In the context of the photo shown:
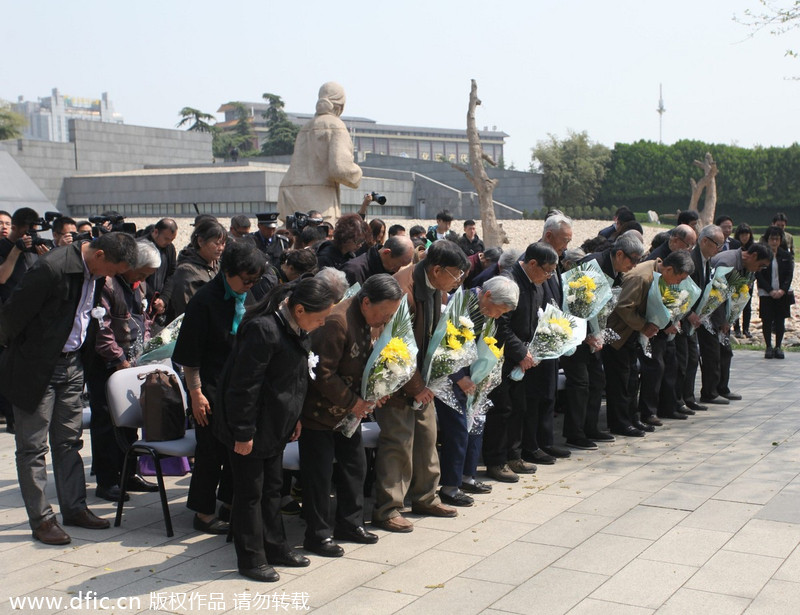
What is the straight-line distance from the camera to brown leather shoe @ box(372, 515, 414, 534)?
5527 millimetres

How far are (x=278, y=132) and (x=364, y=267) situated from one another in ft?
198

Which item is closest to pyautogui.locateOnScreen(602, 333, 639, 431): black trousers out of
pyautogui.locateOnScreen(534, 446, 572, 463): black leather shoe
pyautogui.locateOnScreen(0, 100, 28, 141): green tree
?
pyautogui.locateOnScreen(534, 446, 572, 463): black leather shoe

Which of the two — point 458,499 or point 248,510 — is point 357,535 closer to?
point 248,510

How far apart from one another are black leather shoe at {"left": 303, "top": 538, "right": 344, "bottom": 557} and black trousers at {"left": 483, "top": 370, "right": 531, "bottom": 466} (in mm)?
2022

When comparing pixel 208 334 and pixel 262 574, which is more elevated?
pixel 208 334

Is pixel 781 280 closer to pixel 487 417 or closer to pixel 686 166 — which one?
pixel 487 417

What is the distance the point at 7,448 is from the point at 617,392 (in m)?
5.50

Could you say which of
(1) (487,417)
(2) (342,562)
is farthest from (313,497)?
(1) (487,417)

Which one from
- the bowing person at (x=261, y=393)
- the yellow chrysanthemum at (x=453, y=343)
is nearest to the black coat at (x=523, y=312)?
the yellow chrysanthemum at (x=453, y=343)

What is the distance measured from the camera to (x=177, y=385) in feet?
18.7

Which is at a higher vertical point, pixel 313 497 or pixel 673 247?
pixel 673 247

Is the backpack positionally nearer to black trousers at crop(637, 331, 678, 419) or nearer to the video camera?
the video camera

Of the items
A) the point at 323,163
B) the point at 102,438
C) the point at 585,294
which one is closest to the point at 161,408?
the point at 102,438

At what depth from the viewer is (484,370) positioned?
19.7 feet
